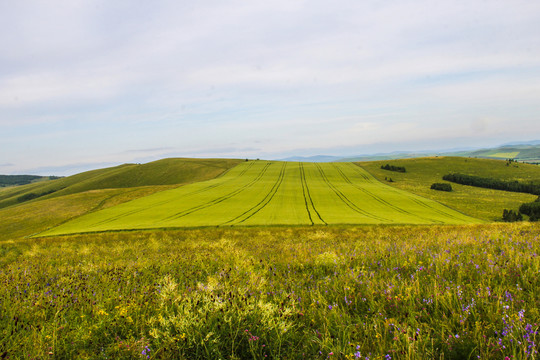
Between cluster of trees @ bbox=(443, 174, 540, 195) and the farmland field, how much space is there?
43836 mm

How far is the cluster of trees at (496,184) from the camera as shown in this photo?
73.8 m

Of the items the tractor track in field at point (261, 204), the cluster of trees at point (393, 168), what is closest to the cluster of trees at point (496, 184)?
the cluster of trees at point (393, 168)

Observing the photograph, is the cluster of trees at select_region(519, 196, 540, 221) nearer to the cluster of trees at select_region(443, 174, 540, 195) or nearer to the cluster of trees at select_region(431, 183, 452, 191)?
the cluster of trees at select_region(431, 183, 452, 191)

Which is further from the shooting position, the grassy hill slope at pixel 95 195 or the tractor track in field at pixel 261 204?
the grassy hill slope at pixel 95 195

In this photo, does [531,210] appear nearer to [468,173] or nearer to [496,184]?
[496,184]

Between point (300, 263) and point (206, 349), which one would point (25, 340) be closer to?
point (206, 349)

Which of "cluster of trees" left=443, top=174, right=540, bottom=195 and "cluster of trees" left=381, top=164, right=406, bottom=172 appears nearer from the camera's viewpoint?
"cluster of trees" left=443, top=174, right=540, bottom=195

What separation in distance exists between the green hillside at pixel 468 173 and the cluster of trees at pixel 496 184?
5128 millimetres

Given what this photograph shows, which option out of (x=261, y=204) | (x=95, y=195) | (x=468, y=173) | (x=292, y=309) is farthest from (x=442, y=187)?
(x=95, y=195)

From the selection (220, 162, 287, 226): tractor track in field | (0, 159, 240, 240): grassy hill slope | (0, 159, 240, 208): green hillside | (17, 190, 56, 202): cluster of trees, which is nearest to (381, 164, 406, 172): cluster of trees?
(220, 162, 287, 226): tractor track in field

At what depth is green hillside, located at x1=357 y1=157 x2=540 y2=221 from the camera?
174 ft

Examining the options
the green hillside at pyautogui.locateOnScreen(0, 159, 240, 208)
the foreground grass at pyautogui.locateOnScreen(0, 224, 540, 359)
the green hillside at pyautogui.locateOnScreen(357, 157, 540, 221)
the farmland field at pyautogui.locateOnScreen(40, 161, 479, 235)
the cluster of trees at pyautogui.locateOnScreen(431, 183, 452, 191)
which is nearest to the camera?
the foreground grass at pyautogui.locateOnScreen(0, 224, 540, 359)

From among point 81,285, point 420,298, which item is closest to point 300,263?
point 420,298

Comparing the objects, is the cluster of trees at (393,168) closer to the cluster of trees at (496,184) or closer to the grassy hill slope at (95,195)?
the cluster of trees at (496,184)
